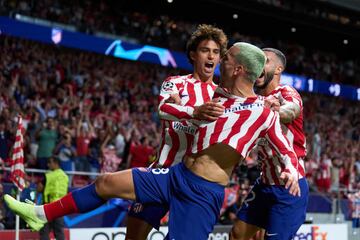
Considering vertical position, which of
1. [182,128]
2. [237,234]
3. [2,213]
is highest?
[182,128]

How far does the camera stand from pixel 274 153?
6.22m

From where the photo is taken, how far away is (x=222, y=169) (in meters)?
5.08

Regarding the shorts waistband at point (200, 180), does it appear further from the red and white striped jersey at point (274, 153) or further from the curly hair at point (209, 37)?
the curly hair at point (209, 37)

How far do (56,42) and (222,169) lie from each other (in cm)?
1538

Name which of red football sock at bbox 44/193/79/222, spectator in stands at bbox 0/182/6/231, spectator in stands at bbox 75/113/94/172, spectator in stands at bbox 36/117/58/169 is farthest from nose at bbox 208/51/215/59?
spectator in stands at bbox 75/113/94/172

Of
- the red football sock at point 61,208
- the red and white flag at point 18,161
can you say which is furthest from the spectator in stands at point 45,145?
the red football sock at point 61,208

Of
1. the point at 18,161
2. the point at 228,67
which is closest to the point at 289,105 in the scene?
the point at 228,67

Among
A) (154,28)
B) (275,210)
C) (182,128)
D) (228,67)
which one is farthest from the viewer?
(154,28)

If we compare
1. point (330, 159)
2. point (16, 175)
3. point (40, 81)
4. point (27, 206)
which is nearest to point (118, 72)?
point (40, 81)

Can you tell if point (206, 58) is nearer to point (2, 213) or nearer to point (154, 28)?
point (2, 213)

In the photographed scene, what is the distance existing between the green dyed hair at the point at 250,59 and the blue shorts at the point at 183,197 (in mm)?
850

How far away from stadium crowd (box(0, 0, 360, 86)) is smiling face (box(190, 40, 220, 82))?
45.6 ft

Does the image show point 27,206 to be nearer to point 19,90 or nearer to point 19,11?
point 19,90

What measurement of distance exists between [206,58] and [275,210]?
4.93ft
